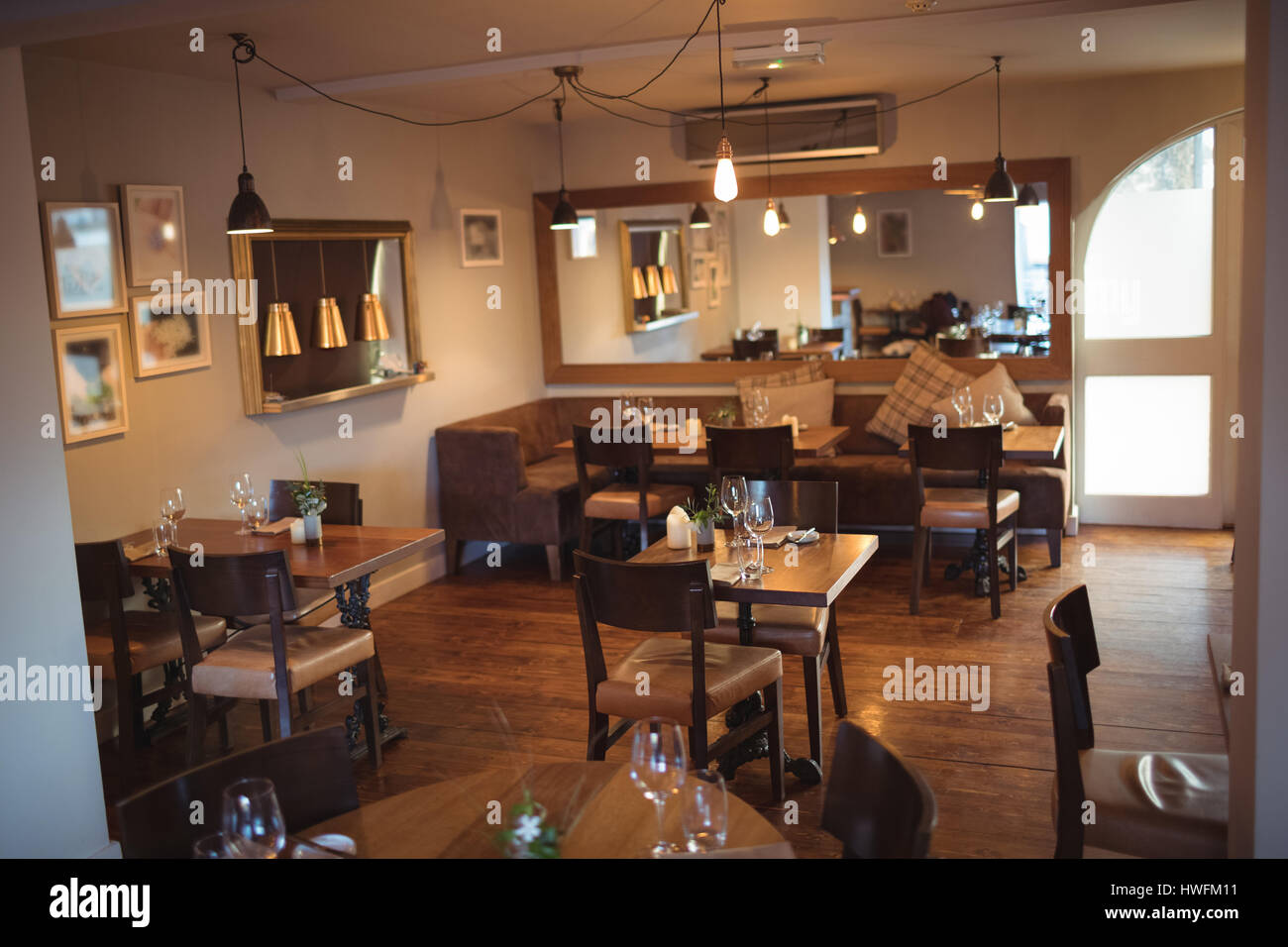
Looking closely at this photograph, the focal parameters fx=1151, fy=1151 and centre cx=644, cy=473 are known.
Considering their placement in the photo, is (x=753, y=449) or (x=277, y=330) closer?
(x=277, y=330)

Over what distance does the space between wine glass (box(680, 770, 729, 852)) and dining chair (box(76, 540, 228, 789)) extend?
254cm

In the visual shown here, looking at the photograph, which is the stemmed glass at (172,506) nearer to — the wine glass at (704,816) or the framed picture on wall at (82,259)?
the framed picture on wall at (82,259)

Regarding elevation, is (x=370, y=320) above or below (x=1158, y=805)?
above

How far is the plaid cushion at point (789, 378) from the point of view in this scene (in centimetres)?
745

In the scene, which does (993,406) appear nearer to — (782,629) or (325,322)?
(782,629)

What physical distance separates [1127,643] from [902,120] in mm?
3559

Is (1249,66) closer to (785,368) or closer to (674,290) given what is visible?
(785,368)

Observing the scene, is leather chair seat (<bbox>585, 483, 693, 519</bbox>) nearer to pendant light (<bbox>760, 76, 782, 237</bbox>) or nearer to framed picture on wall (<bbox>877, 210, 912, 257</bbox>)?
pendant light (<bbox>760, 76, 782, 237</bbox>)

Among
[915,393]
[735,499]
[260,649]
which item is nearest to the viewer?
[735,499]

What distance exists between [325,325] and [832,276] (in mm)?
4228

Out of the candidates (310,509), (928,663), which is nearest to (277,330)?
(310,509)

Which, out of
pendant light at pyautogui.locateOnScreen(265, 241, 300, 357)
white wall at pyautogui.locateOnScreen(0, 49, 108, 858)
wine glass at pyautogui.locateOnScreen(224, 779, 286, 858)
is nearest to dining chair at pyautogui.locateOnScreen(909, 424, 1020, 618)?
pendant light at pyautogui.locateOnScreen(265, 241, 300, 357)

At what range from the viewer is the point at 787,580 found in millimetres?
3559

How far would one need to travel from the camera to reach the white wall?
3008 millimetres
